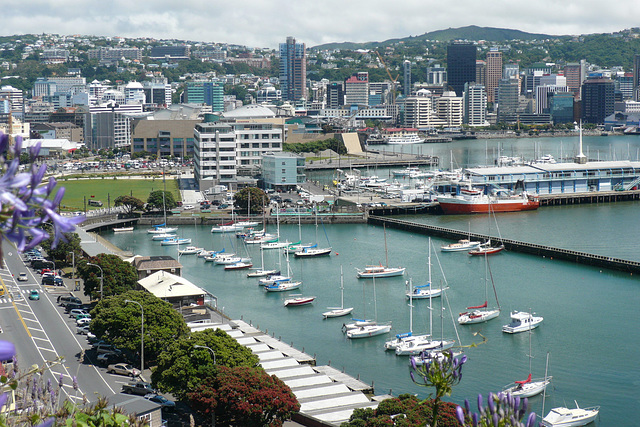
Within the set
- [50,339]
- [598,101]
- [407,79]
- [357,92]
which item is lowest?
[50,339]

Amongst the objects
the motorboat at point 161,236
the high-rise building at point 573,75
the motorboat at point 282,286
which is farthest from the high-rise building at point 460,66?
the motorboat at point 282,286

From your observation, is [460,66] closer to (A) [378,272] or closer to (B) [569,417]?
(A) [378,272]

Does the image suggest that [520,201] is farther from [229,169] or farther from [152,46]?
[152,46]

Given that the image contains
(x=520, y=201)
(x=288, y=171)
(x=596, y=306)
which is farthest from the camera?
(x=288, y=171)

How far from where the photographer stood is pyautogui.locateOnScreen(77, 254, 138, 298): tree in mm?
15023

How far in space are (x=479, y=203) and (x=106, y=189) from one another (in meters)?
14.5

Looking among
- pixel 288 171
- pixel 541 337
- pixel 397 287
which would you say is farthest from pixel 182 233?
pixel 541 337

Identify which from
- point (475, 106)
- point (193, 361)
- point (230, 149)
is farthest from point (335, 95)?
point (193, 361)

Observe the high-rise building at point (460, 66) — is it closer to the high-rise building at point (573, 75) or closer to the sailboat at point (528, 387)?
the high-rise building at point (573, 75)

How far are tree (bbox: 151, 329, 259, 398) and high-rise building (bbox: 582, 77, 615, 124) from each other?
77.5 metres

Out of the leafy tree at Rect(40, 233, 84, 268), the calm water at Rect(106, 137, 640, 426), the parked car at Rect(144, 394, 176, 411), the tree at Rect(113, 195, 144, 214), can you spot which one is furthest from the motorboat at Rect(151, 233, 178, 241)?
the parked car at Rect(144, 394, 176, 411)

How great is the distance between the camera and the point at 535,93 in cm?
9281

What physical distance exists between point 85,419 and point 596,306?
46.1ft

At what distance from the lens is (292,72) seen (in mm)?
103812
